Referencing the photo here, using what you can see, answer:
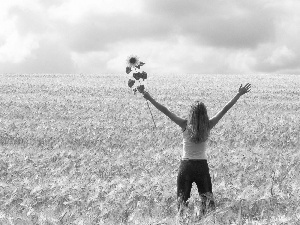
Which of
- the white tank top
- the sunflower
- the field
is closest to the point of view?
the field

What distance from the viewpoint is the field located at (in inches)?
232

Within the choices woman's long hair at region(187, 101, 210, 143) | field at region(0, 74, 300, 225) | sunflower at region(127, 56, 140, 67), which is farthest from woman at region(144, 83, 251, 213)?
sunflower at region(127, 56, 140, 67)

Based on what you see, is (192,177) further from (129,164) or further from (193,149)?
(129,164)

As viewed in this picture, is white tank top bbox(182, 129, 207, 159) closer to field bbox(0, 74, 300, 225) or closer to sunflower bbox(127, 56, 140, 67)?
field bbox(0, 74, 300, 225)

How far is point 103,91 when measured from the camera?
108 ft

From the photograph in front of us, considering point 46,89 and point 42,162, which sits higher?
point 46,89

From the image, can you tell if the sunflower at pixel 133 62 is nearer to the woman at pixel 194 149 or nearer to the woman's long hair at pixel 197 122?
the woman at pixel 194 149

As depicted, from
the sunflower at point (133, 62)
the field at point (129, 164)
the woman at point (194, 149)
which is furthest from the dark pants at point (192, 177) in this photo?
the sunflower at point (133, 62)

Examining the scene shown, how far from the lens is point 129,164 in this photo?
10297 mm

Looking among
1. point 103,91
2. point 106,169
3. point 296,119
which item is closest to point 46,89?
point 103,91

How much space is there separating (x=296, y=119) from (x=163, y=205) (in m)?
12.9

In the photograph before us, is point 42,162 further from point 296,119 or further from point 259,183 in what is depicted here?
point 296,119

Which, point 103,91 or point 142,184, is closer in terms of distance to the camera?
point 142,184

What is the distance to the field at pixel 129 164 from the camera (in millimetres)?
5887
